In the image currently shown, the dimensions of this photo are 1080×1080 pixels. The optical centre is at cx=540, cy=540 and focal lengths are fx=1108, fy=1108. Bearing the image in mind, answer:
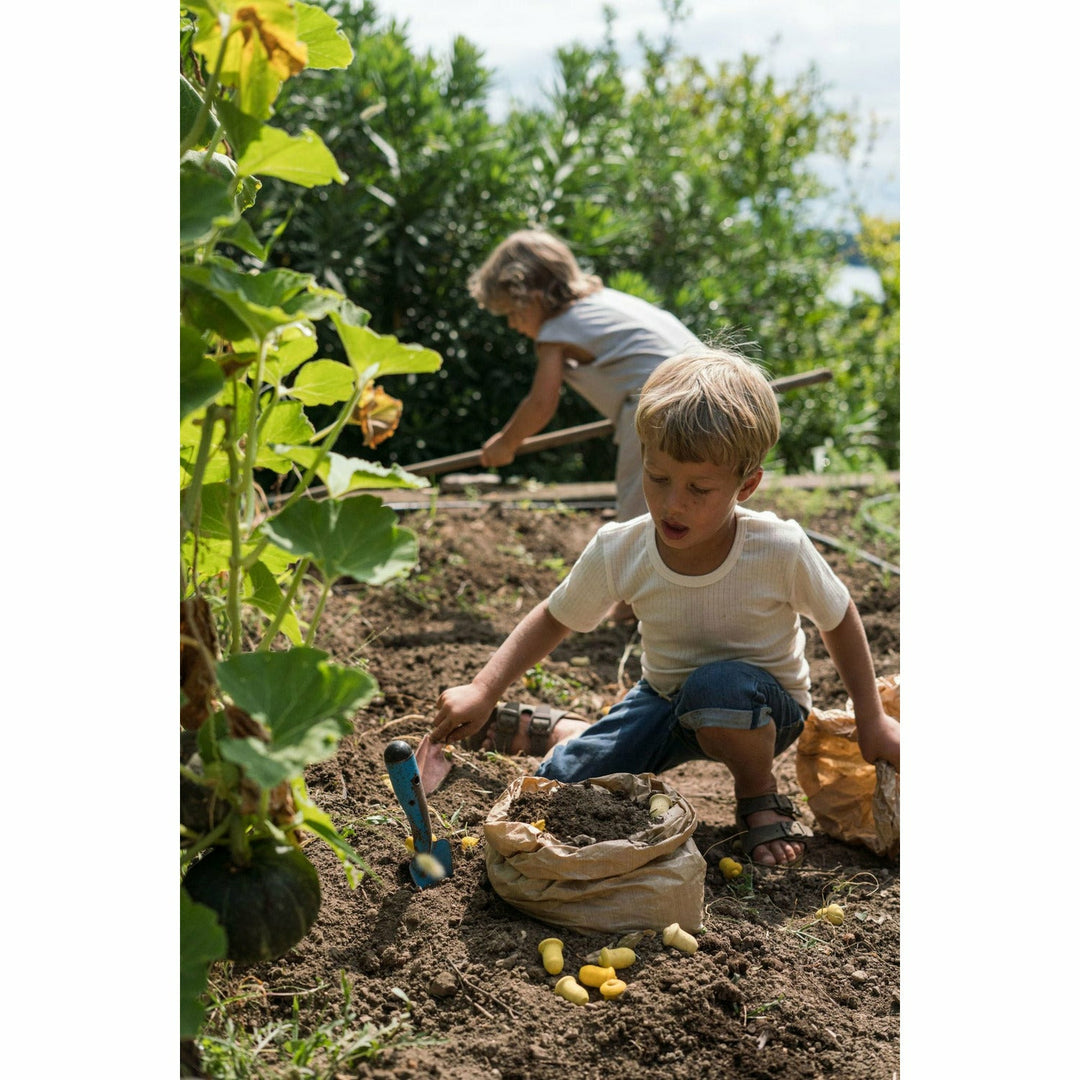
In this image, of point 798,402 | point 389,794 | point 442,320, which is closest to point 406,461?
point 442,320

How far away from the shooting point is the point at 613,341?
4.12 meters

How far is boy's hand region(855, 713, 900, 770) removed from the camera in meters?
2.31

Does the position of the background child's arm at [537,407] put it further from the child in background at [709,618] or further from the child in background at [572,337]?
the child in background at [709,618]

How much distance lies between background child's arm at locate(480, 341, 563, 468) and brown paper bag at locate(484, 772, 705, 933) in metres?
2.35

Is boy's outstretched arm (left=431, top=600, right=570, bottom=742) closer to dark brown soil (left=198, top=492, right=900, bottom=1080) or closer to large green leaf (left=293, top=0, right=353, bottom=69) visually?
dark brown soil (left=198, top=492, right=900, bottom=1080)

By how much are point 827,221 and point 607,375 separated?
5537 mm

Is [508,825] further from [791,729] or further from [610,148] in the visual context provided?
[610,148]

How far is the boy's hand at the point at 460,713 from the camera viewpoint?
2.26m

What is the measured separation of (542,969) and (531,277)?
2908 mm

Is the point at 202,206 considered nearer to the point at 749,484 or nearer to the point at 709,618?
the point at 749,484

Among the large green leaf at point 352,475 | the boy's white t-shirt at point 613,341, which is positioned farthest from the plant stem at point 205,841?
the boy's white t-shirt at point 613,341

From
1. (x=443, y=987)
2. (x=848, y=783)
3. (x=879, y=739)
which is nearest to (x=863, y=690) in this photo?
(x=879, y=739)

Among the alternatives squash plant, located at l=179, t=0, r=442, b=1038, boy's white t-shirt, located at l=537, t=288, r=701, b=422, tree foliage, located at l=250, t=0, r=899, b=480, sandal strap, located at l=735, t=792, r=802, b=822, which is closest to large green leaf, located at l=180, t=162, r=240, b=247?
squash plant, located at l=179, t=0, r=442, b=1038

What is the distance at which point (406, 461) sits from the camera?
5.62 meters
